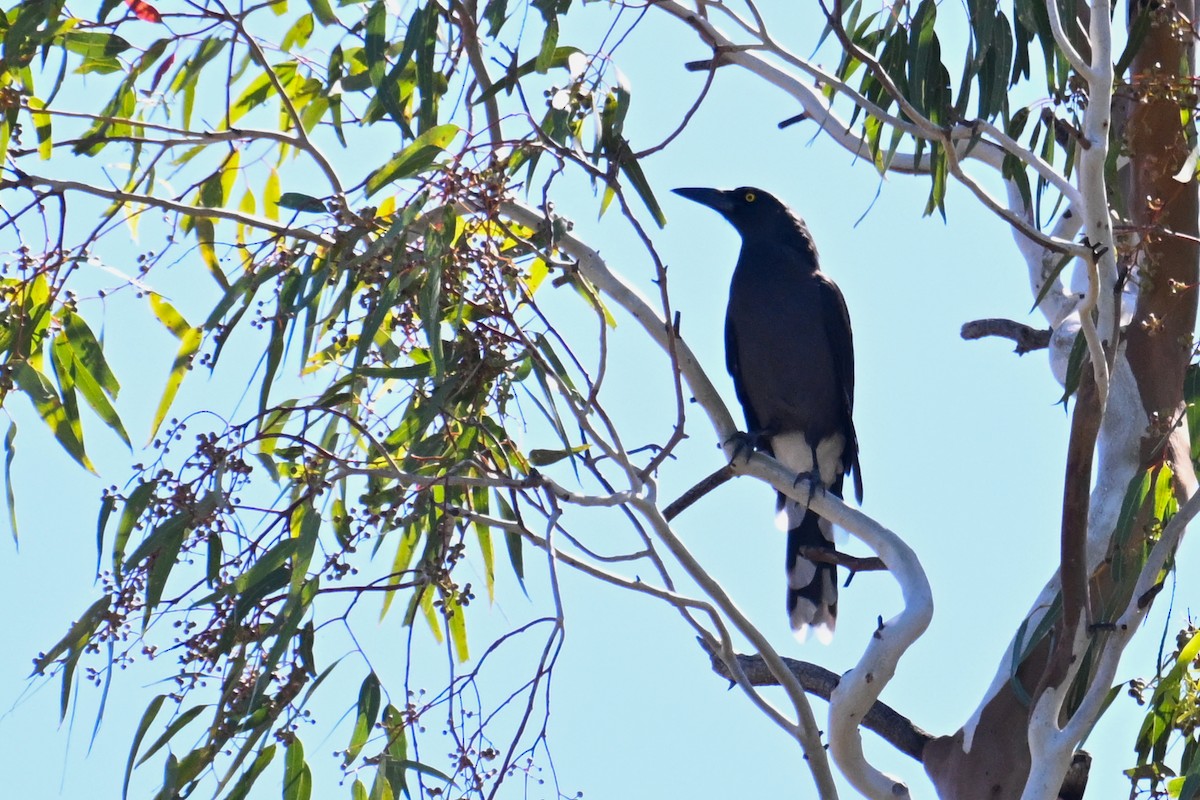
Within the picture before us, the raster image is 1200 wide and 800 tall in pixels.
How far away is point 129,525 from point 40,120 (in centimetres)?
117

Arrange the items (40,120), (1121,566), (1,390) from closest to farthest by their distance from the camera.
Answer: (1,390)
(1121,566)
(40,120)

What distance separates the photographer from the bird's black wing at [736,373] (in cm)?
458

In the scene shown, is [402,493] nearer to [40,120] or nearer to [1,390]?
[1,390]

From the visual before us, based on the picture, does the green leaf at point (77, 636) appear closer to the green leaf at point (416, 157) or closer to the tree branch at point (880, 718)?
the green leaf at point (416, 157)

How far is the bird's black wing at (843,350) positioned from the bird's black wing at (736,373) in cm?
28

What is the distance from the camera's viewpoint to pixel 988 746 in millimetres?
3355

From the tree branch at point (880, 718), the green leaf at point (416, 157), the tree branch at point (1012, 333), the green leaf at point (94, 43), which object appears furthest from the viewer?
the tree branch at point (1012, 333)

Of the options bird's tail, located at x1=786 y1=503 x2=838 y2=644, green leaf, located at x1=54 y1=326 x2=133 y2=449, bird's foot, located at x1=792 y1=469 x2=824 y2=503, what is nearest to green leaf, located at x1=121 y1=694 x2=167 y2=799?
green leaf, located at x1=54 y1=326 x2=133 y2=449

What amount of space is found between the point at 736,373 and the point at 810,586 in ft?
2.29

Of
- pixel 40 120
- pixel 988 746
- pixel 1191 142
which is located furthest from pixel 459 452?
pixel 1191 142

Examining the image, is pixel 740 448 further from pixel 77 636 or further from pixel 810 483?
pixel 77 636

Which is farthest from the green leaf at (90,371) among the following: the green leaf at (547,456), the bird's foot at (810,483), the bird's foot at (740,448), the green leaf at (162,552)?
the bird's foot at (810,483)

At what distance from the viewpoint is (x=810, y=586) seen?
4.48 m

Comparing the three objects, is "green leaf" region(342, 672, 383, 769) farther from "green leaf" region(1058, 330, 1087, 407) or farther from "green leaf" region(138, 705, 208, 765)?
"green leaf" region(1058, 330, 1087, 407)
